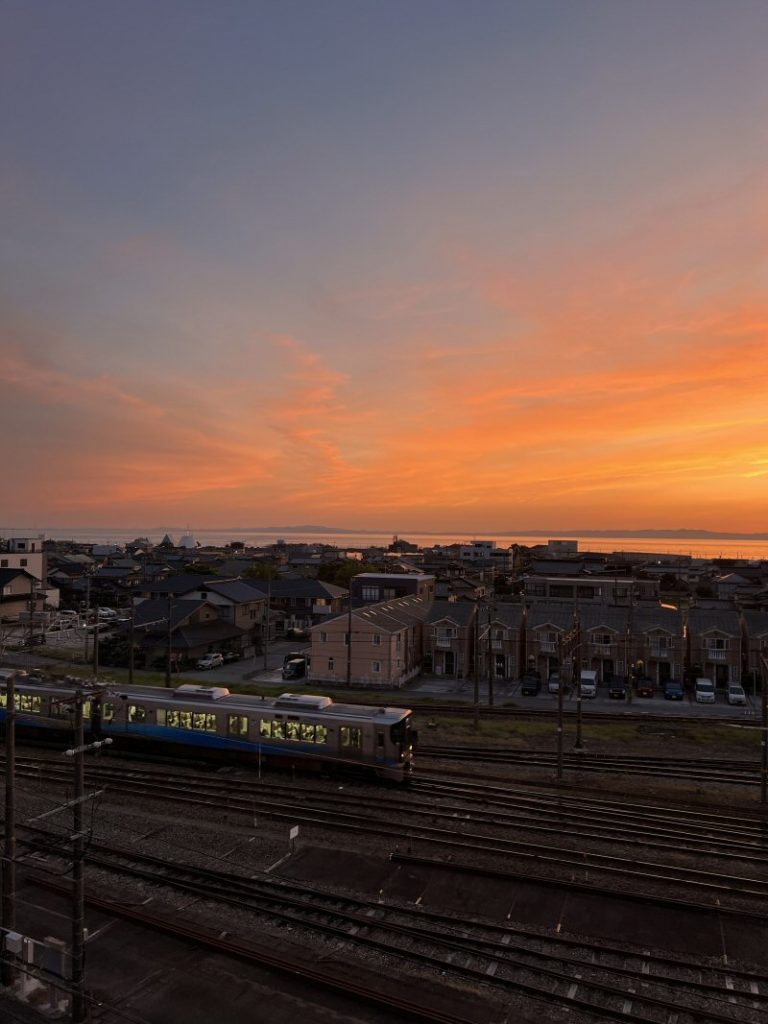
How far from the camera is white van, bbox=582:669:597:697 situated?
4962 cm

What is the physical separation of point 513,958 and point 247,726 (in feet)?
53.6

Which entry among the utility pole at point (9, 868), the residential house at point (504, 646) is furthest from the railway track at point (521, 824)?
the residential house at point (504, 646)

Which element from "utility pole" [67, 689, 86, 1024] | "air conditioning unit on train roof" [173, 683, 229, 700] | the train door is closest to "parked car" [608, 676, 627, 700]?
the train door

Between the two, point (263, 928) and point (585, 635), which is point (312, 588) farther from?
point (263, 928)

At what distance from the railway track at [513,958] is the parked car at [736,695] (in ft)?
130

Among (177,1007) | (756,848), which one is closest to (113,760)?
(177,1007)

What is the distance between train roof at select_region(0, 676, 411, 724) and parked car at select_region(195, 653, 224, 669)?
2527 centimetres

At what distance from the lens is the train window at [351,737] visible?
26.5m

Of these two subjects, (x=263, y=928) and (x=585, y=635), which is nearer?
(x=263, y=928)

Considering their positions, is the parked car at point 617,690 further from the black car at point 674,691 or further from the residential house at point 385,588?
the residential house at point 385,588

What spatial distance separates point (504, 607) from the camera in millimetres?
59156

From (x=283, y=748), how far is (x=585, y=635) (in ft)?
116

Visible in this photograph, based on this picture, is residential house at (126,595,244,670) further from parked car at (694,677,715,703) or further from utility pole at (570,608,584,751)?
parked car at (694,677,715,703)

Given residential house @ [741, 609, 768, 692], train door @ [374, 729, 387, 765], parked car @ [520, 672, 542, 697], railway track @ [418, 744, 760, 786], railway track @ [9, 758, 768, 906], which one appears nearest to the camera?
railway track @ [9, 758, 768, 906]
